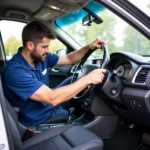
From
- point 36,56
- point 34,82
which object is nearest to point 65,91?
point 34,82

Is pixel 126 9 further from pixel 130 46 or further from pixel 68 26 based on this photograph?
pixel 68 26

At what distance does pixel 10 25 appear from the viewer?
3332mm

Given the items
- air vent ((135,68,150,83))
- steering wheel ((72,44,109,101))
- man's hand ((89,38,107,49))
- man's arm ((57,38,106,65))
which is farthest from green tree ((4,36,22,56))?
air vent ((135,68,150,83))

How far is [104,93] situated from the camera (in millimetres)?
1974

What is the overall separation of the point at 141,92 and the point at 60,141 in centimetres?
58

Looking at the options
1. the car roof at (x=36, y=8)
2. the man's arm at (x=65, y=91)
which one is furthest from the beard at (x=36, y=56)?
the car roof at (x=36, y=8)

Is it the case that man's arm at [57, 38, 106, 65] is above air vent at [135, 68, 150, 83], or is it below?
above

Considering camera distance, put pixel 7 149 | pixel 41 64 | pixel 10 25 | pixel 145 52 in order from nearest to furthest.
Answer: pixel 7 149 < pixel 41 64 < pixel 145 52 < pixel 10 25

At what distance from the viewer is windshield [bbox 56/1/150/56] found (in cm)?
242

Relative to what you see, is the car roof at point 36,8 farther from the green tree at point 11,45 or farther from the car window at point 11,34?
the green tree at point 11,45

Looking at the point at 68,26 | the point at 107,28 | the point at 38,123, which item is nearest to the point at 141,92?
the point at 38,123

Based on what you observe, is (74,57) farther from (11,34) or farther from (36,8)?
(11,34)

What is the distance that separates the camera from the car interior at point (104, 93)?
1.50m

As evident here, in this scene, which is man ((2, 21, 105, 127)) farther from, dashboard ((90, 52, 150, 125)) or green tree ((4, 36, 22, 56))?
green tree ((4, 36, 22, 56))
